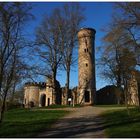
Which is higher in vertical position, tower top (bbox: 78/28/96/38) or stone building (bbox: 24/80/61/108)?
tower top (bbox: 78/28/96/38)

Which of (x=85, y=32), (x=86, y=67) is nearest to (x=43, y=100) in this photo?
(x=86, y=67)

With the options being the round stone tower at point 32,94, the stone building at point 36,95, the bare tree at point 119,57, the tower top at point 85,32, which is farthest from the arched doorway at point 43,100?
the bare tree at point 119,57

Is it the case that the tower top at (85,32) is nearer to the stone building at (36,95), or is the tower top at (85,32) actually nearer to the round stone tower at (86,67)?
the round stone tower at (86,67)

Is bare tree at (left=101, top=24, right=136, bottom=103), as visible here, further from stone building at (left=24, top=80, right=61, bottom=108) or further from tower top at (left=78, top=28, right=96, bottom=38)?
stone building at (left=24, top=80, right=61, bottom=108)

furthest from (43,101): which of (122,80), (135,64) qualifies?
(135,64)

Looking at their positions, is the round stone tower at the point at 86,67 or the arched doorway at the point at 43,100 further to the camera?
the arched doorway at the point at 43,100

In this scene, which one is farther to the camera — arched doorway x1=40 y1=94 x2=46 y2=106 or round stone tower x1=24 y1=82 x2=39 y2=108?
round stone tower x1=24 y1=82 x2=39 y2=108

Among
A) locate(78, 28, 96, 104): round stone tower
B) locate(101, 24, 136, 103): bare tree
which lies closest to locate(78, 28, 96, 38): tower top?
locate(78, 28, 96, 104): round stone tower

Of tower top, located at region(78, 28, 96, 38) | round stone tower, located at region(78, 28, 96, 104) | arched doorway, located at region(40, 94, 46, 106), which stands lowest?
arched doorway, located at region(40, 94, 46, 106)

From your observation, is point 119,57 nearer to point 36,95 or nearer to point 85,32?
point 85,32

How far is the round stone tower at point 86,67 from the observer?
1698 inches

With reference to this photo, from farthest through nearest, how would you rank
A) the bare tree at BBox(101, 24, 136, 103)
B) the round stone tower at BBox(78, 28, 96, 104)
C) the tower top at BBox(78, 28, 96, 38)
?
the tower top at BBox(78, 28, 96, 38)
the round stone tower at BBox(78, 28, 96, 104)
the bare tree at BBox(101, 24, 136, 103)

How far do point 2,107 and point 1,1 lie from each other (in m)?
6.49

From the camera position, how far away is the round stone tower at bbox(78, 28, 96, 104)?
141ft
